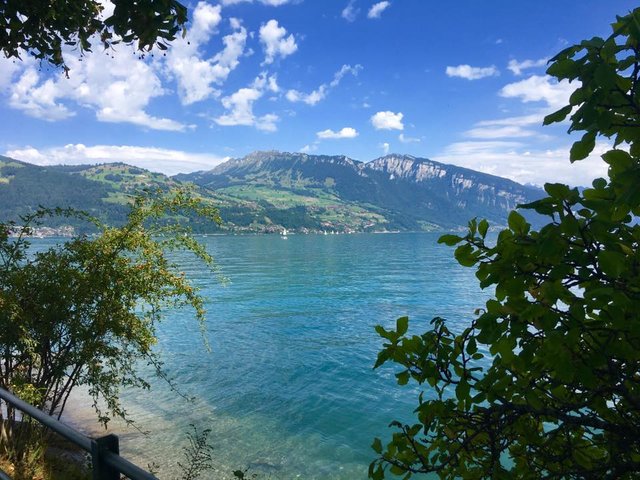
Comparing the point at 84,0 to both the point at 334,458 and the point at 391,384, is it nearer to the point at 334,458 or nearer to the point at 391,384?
the point at 334,458

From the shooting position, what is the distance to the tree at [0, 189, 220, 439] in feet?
33.2

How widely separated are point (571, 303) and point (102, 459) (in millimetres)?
2763

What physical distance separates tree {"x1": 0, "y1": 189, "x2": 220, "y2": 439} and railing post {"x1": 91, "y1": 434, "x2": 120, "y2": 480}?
28.1 feet

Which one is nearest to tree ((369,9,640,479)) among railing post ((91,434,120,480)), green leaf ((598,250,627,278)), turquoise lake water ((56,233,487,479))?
green leaf ((598,250,627,278))

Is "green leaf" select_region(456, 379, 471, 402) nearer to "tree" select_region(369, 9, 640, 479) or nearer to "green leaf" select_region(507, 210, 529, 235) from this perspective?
"tree" select_region(369, 9, 640, 479)

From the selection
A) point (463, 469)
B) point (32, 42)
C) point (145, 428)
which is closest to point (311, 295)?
point (145, 428)

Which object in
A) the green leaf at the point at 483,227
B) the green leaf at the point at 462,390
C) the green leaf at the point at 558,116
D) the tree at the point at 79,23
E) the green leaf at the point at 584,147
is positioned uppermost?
the tree at the point at 79,23

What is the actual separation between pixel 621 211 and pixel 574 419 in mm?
→ 1318

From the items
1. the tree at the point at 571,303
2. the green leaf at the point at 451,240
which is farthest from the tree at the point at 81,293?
the green leaf at the point at 451,240

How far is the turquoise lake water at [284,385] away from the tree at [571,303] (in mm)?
13757

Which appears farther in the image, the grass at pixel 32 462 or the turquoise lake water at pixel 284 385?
the turquoise lake water at pixel 284 385

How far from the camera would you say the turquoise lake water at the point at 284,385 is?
15930 millimetres

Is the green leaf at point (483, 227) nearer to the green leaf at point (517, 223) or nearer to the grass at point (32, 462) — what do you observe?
the green leaf at point (517, 223)

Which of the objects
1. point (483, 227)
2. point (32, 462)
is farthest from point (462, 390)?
point (32, 462)
